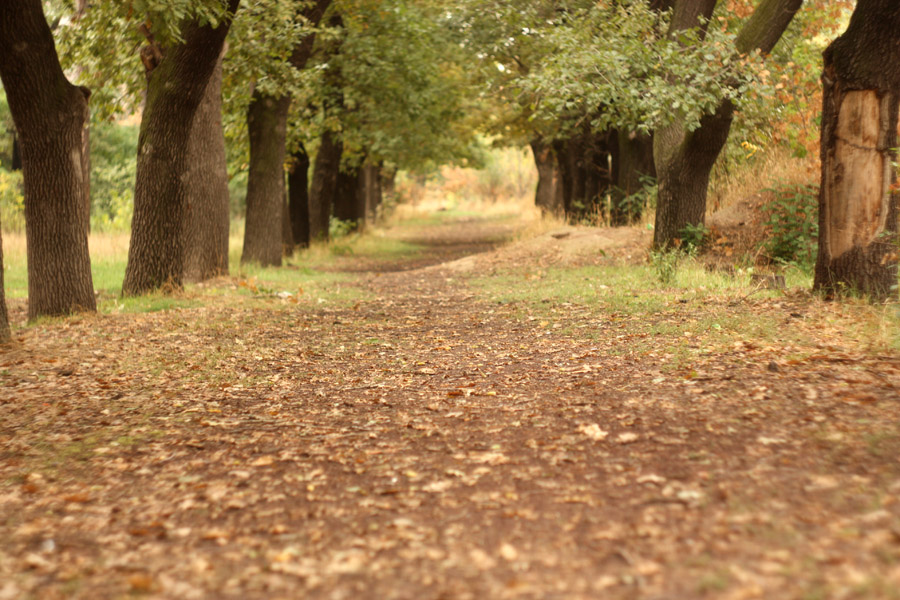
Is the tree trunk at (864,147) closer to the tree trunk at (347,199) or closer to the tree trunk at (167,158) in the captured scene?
the tree trunk at (167,158)

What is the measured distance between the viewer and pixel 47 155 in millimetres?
8953

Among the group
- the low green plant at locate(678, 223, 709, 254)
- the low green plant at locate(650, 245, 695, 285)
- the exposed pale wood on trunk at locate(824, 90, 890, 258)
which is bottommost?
the low green plant at locate(650, 245, 695, 285)

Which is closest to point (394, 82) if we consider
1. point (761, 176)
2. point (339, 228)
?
point (339, 228)

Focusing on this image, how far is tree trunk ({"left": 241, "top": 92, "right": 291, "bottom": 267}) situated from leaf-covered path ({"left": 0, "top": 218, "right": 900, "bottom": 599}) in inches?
337

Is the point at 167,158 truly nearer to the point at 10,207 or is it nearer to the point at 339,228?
the point at 10,207

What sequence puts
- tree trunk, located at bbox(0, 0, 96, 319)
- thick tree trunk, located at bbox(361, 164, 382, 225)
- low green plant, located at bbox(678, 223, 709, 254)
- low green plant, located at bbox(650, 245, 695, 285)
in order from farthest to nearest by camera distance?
thick tree trunk, located at bbox(361, 164, 382, 225)
low green plant, located at bbox(678, 223, 709, 254)
low green plant, located at bbox(650, 245, 695, 285)
tree trunk, located at bbox(0, 0, 96, 319)

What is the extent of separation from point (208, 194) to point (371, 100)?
7621 millimetres

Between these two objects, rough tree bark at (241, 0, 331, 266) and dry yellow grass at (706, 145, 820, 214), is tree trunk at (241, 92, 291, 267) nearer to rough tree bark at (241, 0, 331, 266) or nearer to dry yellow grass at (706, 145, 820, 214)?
rough tree bark at (241, 0, 331, 266)

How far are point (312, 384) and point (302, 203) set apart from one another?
14564 mm

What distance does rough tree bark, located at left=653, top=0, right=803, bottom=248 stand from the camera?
11883mm

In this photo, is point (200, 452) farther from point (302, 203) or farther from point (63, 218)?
point (302, 203)

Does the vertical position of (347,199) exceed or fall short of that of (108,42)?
it falls short

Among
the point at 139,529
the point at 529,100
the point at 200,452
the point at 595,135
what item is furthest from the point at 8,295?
the point at 595,135

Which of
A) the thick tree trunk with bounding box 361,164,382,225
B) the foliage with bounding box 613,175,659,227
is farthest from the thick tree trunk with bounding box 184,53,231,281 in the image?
the thick tree trunk with bounding box 361,164,382,225
